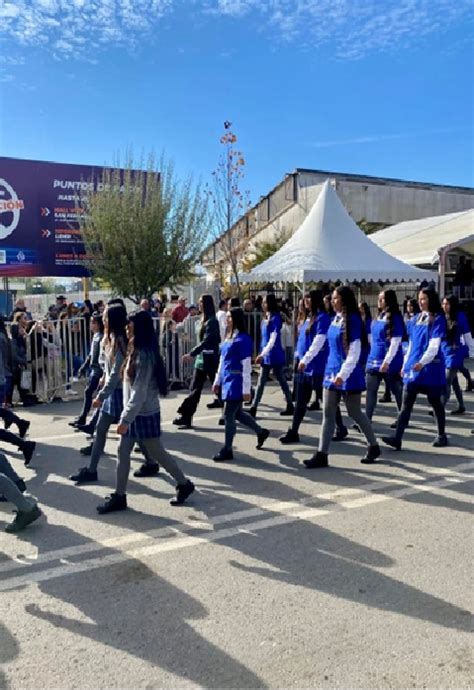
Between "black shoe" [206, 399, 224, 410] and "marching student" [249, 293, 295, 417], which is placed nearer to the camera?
"marching student" [249, 293, 295, 417]

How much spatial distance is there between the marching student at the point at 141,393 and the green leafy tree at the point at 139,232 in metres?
14.3

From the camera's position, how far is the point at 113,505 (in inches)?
195

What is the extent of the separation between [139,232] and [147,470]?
13717 mm

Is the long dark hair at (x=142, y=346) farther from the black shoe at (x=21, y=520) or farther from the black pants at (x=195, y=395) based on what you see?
the black pants at (x=195, y=395)

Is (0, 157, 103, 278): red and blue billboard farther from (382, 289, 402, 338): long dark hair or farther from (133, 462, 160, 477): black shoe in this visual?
(133, 462, 160, 477): black shoe

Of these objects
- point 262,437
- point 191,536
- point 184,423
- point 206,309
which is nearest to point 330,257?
point 206,309

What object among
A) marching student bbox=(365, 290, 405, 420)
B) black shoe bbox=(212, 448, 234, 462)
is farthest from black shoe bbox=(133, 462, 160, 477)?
marching student bbox=(365, 290, 405, 420)

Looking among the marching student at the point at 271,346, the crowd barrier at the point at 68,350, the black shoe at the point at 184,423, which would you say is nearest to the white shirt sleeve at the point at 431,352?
the marching student at the point at 271,346

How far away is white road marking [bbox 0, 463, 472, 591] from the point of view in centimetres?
394

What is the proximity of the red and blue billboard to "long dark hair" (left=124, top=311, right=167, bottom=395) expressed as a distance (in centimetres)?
1671

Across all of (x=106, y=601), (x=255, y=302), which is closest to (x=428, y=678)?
(x=106, y=601)

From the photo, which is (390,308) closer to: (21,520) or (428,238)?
(21,520)

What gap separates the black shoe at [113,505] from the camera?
4.94 metres

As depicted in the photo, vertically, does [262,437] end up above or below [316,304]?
below
